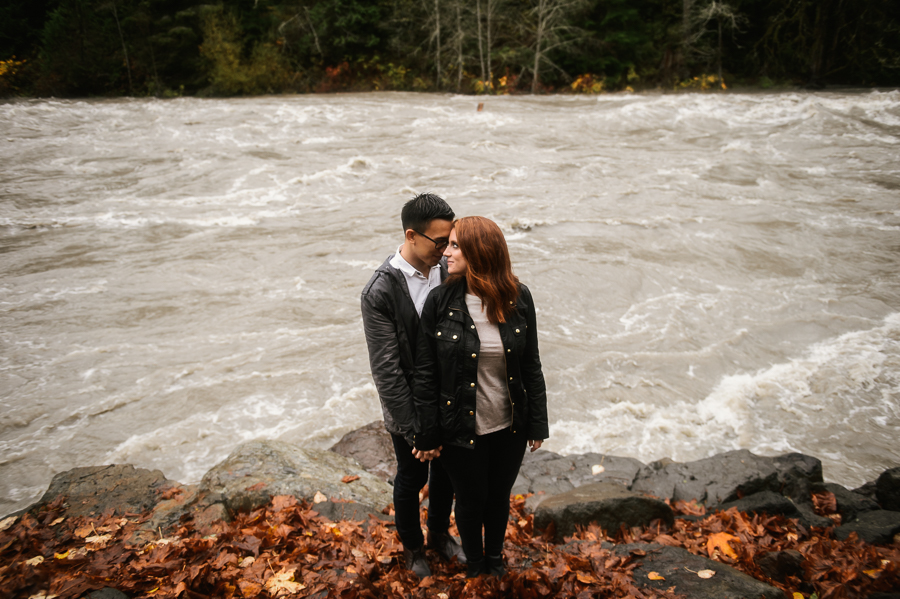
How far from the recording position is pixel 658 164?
571 inches

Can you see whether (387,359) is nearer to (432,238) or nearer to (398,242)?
(432,238)

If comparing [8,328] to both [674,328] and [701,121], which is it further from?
[701,121]

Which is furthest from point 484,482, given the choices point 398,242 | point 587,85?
point 587,85

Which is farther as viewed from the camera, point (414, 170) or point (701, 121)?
point (701, 121)

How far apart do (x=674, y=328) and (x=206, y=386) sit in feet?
20.7

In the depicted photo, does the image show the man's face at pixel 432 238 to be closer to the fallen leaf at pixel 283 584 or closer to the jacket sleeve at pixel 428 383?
the jacket sleeve at pixel 428 383

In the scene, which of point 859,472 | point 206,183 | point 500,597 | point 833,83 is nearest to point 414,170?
point 206,183

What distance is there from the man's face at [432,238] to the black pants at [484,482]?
924 mm

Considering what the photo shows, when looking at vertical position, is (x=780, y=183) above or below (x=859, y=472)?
above

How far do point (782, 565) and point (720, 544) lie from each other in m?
0.42

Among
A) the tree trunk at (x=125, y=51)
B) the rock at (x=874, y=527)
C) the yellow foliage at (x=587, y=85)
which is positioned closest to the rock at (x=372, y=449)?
the rock at (x=874, y=527)

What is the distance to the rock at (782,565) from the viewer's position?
9.59 feet

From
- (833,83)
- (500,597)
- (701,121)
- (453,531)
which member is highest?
(833,83)

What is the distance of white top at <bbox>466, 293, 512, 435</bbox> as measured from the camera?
2396 mm
